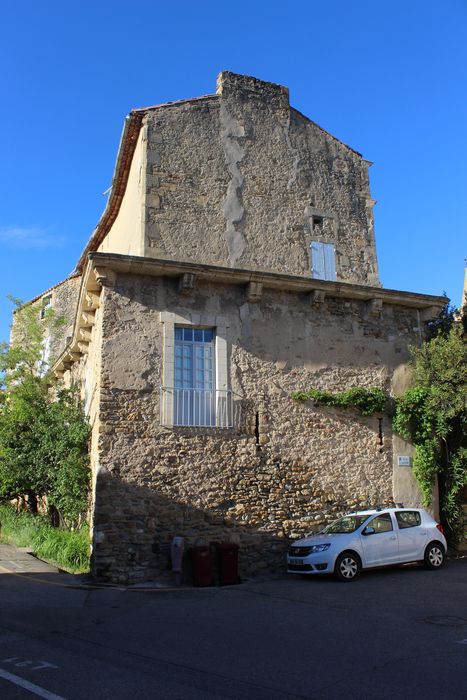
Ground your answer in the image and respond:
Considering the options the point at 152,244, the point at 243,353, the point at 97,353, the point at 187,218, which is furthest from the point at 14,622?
the point at 187,218

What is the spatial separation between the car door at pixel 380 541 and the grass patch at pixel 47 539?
523 centimetres

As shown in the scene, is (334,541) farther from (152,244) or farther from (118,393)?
(152,244)

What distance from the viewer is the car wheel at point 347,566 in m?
11.0

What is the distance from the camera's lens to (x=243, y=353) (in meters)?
13.5

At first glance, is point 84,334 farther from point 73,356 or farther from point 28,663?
point 28,663

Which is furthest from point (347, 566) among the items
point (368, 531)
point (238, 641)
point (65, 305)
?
point (65, 305)

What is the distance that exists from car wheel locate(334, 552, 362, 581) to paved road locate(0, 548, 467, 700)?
206 millimetres

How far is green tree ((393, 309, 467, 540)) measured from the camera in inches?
551

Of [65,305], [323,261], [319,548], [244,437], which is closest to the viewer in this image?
[319,548]

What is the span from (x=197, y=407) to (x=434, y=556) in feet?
18.1

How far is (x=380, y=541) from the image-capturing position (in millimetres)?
11562

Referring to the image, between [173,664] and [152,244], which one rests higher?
[152,244]

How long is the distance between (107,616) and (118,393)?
468cm

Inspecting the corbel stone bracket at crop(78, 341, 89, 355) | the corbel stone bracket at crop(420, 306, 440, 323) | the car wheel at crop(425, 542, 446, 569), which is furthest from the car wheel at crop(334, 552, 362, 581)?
the corbel stone bracket at crop(78, 341, 89, 355)
